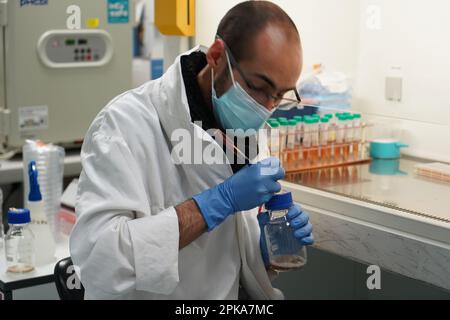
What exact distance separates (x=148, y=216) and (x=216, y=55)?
0.35 metres

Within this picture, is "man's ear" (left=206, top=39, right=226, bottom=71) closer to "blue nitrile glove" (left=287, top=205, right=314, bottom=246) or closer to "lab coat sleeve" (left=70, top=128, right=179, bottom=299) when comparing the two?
"lab coat sleeve" (left=70, top=128, right=179, bottom=299)

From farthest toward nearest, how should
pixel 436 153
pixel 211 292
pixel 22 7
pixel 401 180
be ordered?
1. pixel 22 7
2. pixel 436 153
3. pixel 401 180
4. pixel 211 292

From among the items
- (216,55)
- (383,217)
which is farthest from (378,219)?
(216,55)

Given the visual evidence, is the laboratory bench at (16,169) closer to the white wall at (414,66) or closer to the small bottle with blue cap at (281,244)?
the white wall at (414,66)

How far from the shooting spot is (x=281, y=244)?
1749 millimetres

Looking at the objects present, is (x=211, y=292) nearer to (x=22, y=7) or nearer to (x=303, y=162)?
(x=303, y=162)

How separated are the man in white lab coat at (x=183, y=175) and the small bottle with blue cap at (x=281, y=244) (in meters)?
0.04

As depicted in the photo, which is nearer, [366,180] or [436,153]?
[366,180]

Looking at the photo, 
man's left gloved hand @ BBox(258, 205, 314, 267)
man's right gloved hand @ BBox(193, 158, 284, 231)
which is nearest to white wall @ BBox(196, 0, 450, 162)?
man's left gloved hand @ BBox(258, 205, 314, 267)

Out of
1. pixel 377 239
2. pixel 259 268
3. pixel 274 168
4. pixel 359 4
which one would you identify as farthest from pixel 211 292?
pixel 359 4

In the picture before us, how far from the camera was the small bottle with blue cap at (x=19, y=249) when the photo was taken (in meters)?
2.09

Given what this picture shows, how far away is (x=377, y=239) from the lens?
6.10 feet
